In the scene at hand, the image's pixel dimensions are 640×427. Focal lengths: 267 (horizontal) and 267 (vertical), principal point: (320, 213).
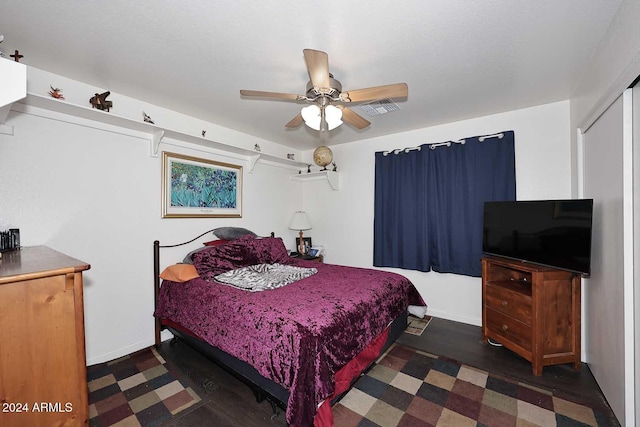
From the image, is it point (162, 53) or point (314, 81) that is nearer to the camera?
point (314, 81)

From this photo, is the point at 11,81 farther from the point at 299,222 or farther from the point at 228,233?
the point at 299,222

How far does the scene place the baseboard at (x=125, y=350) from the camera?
2.39m

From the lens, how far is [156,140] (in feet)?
8.89

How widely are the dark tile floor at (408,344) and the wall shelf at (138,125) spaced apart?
215 cm

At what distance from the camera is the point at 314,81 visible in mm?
1743

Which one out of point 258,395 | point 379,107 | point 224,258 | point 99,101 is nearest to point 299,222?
point 224,258

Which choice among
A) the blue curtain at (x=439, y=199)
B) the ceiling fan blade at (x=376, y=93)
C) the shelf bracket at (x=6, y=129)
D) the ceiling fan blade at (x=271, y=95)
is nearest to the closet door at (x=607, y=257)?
the blue curtain at (x=439, y=199)

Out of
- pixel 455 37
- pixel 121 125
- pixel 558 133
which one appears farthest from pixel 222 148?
pixel 558 133

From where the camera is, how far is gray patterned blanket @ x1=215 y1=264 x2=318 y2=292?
2301 millimetres

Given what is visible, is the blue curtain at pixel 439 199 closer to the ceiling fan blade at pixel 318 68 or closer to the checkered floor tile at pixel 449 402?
the checkered floor tile at pixel 449 402

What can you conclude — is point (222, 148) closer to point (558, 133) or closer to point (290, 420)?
point (290, 420)

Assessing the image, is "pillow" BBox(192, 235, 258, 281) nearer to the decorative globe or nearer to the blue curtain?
the decorative globe

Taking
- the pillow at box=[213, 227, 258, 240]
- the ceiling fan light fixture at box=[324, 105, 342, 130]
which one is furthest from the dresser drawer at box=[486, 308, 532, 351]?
the pillow at box=[213, 227, 258, 240]

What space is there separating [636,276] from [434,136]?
237cm
